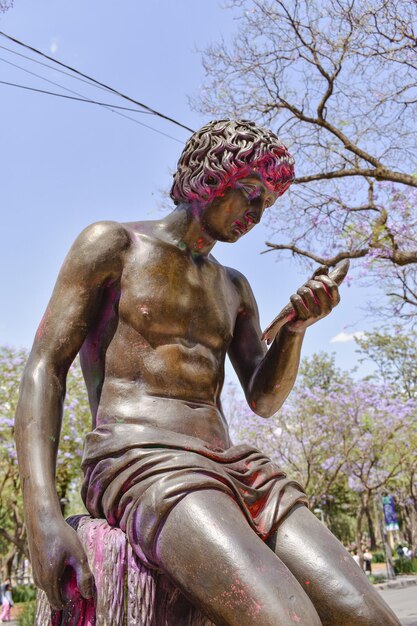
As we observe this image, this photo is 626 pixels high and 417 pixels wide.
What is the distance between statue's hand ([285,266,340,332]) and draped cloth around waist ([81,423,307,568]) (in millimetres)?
477

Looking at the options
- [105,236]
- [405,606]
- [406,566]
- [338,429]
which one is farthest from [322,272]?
[406,566]

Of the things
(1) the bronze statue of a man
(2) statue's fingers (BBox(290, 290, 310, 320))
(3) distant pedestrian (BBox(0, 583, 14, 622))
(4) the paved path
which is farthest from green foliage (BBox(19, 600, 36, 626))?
(2) statue's fingers (BBox(290, 290, 310, 320))

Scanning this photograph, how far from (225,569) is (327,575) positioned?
0.37 metres

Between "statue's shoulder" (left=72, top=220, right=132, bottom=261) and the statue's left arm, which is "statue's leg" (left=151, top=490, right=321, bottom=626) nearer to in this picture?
the statue's left arm

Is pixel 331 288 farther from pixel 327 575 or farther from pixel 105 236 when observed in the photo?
pixel 327 575

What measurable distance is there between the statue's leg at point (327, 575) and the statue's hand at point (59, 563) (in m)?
0.54

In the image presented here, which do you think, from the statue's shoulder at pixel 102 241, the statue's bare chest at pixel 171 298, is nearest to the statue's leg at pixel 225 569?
the statue's bare chest at pixel 171 298

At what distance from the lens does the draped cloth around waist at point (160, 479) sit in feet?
5.77

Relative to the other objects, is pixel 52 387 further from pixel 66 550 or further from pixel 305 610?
pixel 305 610

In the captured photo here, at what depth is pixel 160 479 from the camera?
1776 millimetres

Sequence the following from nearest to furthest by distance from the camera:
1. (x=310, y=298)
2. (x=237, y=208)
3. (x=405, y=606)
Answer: (x=310, y=298), (x=237, y=208), (x=405, y=606)

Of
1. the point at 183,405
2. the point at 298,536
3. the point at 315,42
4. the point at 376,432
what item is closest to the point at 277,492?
the point at 298,536

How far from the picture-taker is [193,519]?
1696 millimetres

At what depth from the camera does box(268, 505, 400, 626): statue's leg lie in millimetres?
1792
